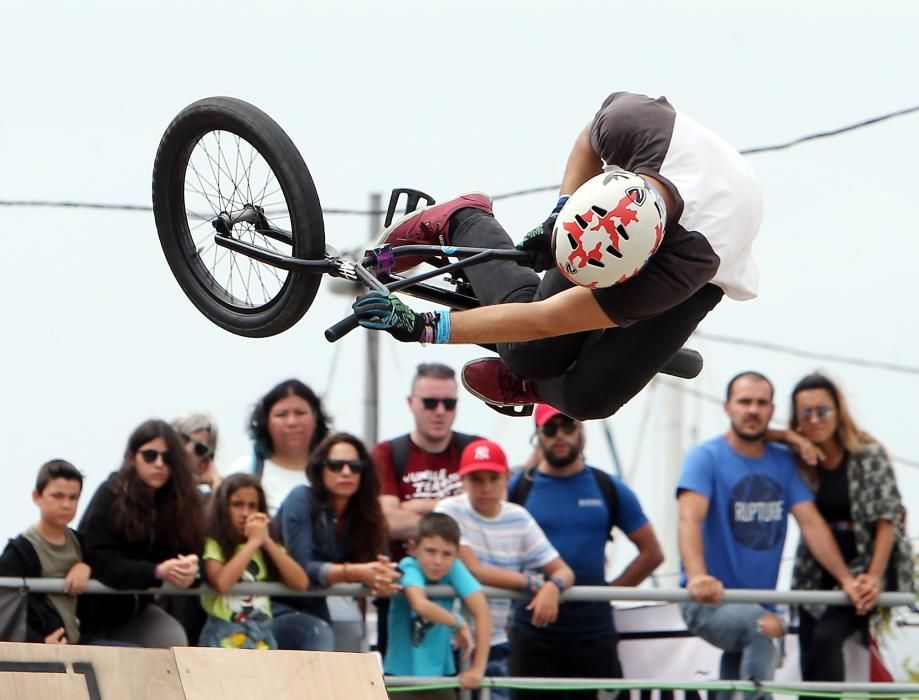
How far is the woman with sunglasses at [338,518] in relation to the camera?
745cm

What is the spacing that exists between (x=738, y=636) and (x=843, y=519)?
826mm

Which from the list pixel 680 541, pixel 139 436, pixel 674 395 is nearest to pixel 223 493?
pixel 139 436

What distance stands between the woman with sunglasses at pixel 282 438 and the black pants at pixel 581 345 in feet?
7.24

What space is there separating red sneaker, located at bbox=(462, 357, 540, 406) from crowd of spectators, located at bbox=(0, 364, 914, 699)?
1.34 m

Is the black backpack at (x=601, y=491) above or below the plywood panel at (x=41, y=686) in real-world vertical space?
above

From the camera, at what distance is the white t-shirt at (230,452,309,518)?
7734 millimetres

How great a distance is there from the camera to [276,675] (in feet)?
18.8

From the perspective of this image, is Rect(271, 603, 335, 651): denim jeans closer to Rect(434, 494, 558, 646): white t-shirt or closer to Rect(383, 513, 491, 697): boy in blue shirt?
Rect(383, 513, 491, 697): boy in blue shirt

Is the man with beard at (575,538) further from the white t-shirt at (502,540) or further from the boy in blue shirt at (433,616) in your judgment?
the boy in blue shirt at (433,616)

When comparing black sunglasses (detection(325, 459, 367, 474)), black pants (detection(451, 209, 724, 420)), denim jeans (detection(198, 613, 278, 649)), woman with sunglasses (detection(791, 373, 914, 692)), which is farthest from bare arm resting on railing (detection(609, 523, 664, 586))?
black pants (detection(451, 209, 724, 420))

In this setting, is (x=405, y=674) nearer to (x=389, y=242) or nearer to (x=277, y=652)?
(x=277, y=652)

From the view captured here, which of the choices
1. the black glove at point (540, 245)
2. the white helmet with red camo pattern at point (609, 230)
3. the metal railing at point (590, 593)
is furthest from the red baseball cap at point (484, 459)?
the white helmet with red camo pattern at point (609, 230)

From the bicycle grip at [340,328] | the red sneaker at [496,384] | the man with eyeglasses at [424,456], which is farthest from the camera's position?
the man with eyeglasses at [424,456]

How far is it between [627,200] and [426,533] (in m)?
2.77
